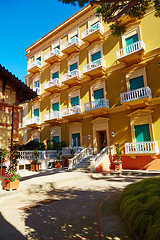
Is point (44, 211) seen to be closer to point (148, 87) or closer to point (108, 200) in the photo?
point (108, 200)

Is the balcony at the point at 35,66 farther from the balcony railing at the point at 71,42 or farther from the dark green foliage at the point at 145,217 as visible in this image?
the dark green foliage at the point at 145,217

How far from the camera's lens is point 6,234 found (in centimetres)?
347

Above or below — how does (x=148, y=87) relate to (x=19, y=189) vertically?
above

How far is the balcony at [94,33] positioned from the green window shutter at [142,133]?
9808 mm

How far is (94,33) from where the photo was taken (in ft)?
52.1

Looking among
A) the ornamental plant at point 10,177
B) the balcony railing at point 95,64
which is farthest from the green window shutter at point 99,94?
the ornamental plant at point 10,177

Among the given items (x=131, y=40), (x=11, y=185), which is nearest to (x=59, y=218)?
(x=11, y=185)

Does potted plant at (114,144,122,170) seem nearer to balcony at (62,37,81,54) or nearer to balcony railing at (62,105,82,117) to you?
balcony railing at (62,105,82,117)

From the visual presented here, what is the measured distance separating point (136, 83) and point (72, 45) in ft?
29.0

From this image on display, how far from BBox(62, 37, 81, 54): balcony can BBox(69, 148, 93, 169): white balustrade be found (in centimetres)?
1120

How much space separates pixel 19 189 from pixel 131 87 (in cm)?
1111

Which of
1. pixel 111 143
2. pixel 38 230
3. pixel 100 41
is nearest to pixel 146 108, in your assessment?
pixel 111 143

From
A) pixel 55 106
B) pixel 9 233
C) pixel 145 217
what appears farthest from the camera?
pixel 55 106

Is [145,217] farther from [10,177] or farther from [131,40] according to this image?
[131,40]
